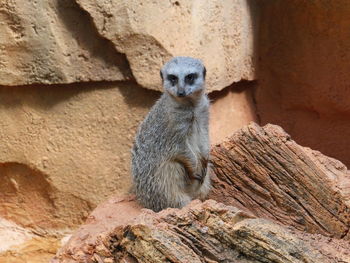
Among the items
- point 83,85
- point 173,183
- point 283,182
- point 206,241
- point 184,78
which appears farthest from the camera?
point 83,85

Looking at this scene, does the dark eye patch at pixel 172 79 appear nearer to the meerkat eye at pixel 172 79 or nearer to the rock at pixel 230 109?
the meerkat eye at pixel 172 79

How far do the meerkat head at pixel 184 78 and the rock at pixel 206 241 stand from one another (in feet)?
2.95

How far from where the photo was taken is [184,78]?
111 inches

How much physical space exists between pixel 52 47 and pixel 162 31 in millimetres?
611

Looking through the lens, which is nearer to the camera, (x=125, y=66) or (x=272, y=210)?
(x=272, y=210)

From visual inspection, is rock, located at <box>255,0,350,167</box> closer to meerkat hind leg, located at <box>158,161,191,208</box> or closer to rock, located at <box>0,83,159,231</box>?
rock, located at <box>0,83,159,231</box>

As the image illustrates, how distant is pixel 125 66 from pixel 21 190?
1.04 metres

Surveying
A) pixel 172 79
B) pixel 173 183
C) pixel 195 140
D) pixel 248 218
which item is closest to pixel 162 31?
pixel 172 79

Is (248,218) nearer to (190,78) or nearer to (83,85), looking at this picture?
(190,78)

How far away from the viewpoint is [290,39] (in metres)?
4.31

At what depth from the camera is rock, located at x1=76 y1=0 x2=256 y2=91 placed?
3.57 m

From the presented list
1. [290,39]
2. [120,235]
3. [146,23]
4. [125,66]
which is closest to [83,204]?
[125,66]

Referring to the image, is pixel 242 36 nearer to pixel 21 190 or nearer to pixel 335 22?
pixel 335 22

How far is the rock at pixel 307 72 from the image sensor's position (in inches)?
164
